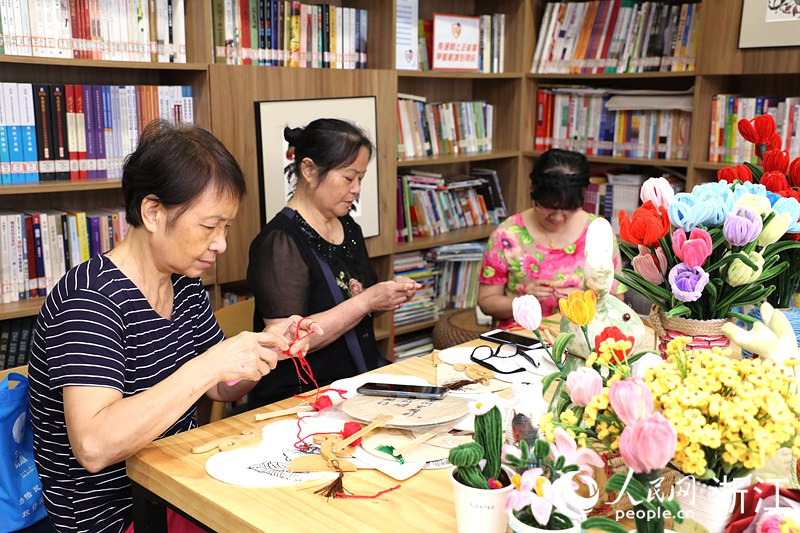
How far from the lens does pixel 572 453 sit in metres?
0.94

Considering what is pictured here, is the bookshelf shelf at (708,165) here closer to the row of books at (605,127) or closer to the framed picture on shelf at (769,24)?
the row of books at (605,127)

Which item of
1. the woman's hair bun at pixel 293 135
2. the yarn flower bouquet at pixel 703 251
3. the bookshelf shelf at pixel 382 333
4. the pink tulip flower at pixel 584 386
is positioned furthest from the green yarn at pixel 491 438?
the bookshelf shelf at pixel 382 333

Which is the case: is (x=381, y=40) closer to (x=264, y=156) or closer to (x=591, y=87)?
(x=264, y=156)

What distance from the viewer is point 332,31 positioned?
10.5 feet

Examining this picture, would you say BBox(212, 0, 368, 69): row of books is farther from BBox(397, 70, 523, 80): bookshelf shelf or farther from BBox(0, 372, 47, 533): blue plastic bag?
BBox(0, 372, 47, 533): blue plastic bag

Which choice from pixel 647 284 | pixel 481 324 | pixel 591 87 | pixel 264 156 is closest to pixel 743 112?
pixel 591 87

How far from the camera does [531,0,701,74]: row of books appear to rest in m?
3.45

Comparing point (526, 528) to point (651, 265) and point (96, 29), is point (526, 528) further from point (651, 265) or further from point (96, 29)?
point (96, 29)

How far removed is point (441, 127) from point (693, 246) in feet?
8.52

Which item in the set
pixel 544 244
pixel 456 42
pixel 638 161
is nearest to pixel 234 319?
pixel 544 244

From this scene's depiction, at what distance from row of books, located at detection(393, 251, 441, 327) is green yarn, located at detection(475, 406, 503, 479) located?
2.53 metres

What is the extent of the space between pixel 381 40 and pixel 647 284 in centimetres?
217

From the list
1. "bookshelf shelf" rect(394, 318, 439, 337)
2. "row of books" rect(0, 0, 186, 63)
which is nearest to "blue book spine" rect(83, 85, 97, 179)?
"row of books" rect(0, 0, 186, 63)

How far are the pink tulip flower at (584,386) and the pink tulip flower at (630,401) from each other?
12cm
